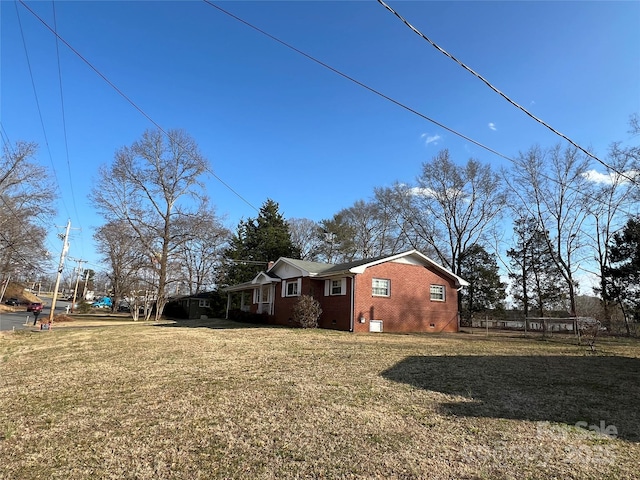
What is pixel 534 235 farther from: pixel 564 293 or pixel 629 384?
pixel 629 384

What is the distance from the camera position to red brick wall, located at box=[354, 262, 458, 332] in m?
19.7

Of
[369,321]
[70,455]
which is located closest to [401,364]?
[70,455]

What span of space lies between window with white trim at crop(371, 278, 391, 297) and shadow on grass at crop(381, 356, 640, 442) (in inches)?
391

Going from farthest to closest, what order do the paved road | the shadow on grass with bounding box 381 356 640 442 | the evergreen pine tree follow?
the evergreen pine tree, the paved road, the shadow on grass with bounding box 381 356 640 442

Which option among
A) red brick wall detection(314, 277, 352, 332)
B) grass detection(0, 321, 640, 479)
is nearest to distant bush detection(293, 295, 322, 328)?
red brick wall detection(314, 277, 352, 332)

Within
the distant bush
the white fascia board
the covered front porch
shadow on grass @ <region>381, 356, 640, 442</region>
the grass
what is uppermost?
the white fascia board

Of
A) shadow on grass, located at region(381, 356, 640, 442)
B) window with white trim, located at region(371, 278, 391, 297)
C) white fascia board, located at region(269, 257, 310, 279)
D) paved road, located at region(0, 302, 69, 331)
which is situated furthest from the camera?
paved road, located at region(0, 302, 69, 331)

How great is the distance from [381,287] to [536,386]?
13551 mm

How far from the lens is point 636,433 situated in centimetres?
458

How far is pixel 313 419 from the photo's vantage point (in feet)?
15.9

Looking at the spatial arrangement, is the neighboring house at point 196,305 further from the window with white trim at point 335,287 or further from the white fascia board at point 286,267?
the window with white trim at point 335,287

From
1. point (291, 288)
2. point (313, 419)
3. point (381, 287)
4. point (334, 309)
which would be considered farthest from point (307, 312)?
point (313, 419)

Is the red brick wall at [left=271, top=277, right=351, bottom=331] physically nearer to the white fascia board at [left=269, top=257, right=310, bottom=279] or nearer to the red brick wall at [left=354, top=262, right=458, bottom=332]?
the white fascia board at [left=269, top=257, right=310, bottom=279]

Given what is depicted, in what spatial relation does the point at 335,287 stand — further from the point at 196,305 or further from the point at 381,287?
the point at 196,305
